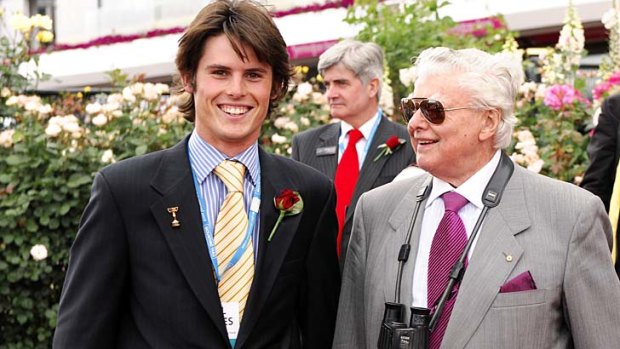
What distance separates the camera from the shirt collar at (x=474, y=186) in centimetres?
300

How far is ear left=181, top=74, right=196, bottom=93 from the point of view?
306 centimetres

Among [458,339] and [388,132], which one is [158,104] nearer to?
[388,132]

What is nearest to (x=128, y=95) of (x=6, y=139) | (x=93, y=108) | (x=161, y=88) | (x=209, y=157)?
(x=161, y=88)

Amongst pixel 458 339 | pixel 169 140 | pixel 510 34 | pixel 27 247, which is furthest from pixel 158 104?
pixel 458 339

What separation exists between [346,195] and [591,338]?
2484mm

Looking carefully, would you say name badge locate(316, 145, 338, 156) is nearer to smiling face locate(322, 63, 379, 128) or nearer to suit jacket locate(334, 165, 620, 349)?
smiling face locate(322, 63, 379, 128)

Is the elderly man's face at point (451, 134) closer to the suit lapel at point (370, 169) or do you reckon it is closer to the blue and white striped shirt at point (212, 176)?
the blue and white striped shirt at point (212, 176)

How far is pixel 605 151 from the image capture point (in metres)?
5.16

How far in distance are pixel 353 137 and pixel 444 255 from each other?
2.64 metres

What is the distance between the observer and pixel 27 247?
5.83 meters

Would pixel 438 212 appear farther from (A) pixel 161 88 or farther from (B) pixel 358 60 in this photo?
(A) pixel 161 88

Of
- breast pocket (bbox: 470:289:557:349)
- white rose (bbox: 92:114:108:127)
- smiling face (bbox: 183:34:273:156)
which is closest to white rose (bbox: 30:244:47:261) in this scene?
white rose (bbox: 92:114:108:127)

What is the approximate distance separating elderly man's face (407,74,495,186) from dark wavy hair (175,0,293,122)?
1.63 feet

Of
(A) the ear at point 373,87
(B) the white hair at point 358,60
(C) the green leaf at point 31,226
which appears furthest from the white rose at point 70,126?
(A) the ear at point 373,87
